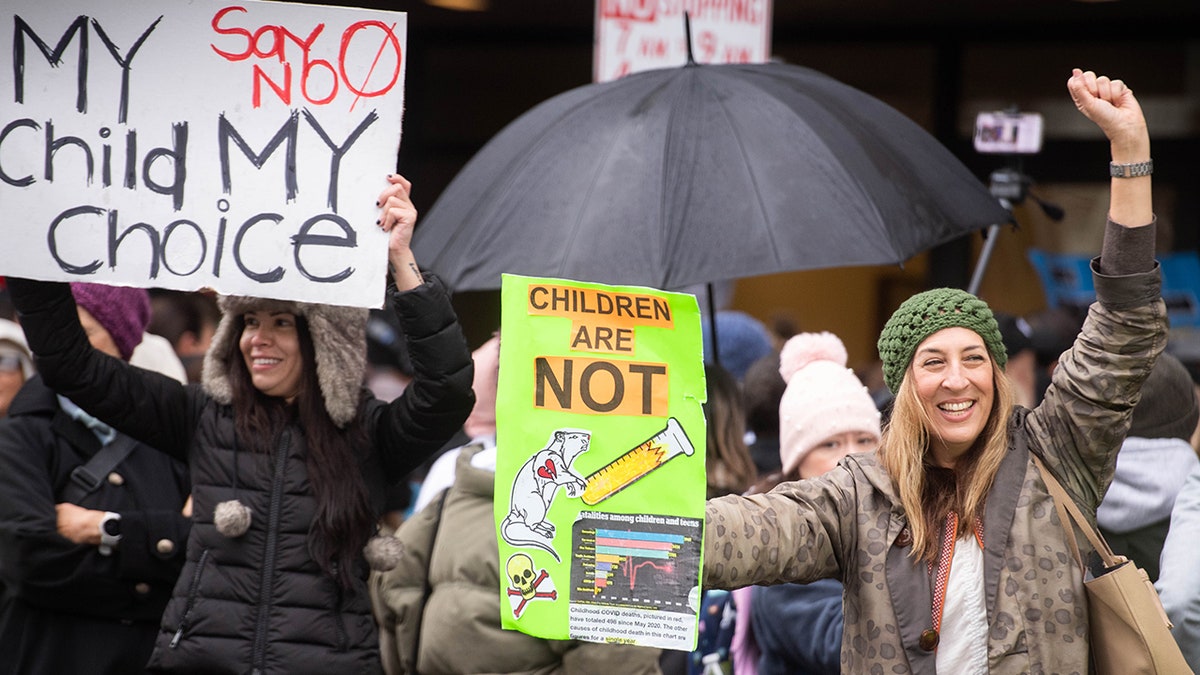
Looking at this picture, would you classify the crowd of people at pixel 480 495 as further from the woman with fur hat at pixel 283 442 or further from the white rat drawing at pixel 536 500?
the white rat drawing at pixel 536 500

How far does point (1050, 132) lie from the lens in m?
7.37

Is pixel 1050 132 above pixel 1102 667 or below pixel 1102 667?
above

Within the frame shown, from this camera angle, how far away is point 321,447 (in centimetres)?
346

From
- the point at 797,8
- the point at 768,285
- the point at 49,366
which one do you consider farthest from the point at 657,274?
the point at 768,285

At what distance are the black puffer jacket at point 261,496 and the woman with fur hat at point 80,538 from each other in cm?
31

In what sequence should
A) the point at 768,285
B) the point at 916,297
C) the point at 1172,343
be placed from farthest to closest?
the point at 768,285
the point at 1172,343
the point at 916,297

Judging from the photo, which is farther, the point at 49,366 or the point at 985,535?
the point at 49,366

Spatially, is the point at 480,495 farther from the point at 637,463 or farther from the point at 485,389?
the point at 637,463

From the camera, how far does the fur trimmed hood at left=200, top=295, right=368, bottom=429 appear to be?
3518 millimetres

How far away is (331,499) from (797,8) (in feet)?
15.6

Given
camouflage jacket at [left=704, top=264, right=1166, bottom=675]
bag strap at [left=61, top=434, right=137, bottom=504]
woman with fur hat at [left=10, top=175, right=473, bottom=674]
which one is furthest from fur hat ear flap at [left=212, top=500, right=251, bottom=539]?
camouflage jacket at [left=704, top=264, right=1166, bottom=675]

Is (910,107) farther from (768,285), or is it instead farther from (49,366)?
(49,366)

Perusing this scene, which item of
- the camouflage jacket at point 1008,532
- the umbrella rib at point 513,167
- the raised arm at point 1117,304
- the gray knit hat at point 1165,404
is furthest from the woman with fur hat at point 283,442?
the gray knit hat at point 1165,404

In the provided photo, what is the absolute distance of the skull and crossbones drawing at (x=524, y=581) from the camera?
2553mm
